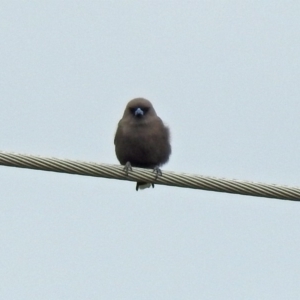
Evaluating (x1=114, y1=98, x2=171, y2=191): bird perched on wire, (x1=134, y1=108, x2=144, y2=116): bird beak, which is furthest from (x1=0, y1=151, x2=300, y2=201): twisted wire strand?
(x1=134, y1=108, x2=144, y2=116): bird beak

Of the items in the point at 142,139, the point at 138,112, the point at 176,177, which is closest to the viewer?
the point at 176,177

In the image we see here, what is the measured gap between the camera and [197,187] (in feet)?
24.4

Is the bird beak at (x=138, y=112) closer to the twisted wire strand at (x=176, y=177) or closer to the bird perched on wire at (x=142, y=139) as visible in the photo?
the bird perched on wire at (x=142, y=139)

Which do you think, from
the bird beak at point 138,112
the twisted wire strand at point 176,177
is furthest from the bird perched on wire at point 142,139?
the twisted wire strand at point 176,177

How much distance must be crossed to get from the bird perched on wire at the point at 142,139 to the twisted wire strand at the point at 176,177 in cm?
253

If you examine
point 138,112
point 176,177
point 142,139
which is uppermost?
point 138,112

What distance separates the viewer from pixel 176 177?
764 cm

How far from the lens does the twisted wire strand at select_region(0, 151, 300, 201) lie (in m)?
7.23

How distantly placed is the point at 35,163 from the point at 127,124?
326cm

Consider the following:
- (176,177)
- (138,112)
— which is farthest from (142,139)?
→ (176,177)

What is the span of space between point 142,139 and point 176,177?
2631 mm

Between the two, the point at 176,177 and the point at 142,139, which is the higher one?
the point at 142,139

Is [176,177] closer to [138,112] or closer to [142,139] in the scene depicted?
[142,139]

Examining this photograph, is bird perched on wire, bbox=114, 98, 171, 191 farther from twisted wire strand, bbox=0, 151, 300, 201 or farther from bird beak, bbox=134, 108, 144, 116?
twisted wire strand, bbox=0, 151, 300, 201
